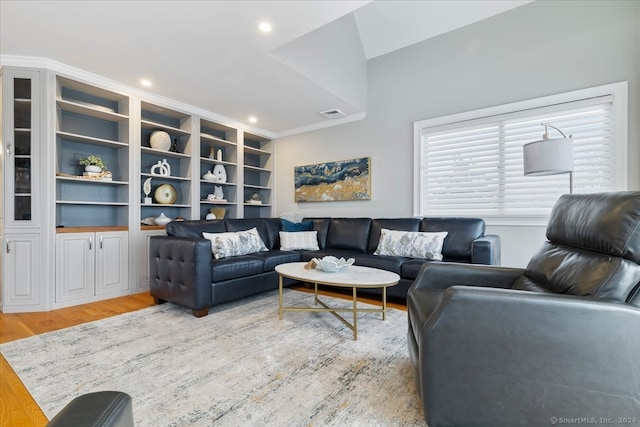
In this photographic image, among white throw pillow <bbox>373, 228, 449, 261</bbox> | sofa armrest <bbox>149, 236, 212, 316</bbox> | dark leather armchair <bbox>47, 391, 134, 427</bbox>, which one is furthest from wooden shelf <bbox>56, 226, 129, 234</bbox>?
dark leather armchair <bbox>47, 391, 134, 427</bbox>

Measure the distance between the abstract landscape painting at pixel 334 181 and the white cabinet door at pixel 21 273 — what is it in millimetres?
3312

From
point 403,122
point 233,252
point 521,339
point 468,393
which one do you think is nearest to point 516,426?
point 468,393

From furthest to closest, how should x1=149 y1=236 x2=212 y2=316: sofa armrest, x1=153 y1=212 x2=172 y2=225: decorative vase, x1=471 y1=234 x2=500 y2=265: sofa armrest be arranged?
1. x1=153 y1=212 x2=172 y2=225: decorative vase
2. x1=471 y1=234 x2=500 y2=265: sofa armrest
3. x1=149 y1=236 x2=212 y2=316: sofa armrest

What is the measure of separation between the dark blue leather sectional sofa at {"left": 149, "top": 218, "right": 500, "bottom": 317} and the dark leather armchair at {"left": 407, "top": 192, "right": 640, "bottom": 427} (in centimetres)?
162

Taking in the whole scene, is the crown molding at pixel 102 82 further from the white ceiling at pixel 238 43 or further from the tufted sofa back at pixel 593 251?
the tufted sofa back at pixel 593 251

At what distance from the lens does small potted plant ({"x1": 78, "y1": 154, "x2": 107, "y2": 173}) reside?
3.23 metres

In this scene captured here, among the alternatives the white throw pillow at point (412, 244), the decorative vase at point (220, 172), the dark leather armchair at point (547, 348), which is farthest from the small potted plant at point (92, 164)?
the dark leather armchair at point (547, 348)

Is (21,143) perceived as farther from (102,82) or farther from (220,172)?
(220,172)

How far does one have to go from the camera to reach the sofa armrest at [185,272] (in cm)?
260

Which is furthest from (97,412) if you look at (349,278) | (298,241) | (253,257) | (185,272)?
(298,241)

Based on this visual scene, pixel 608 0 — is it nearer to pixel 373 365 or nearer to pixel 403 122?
pixel 403 122

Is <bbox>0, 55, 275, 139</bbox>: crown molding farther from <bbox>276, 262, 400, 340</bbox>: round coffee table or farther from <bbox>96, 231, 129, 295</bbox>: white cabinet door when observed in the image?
<bbox>276, 262, 400, 340</bbox>: round coffee table

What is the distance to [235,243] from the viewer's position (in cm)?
330

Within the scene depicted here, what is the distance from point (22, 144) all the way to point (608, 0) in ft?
18.7
